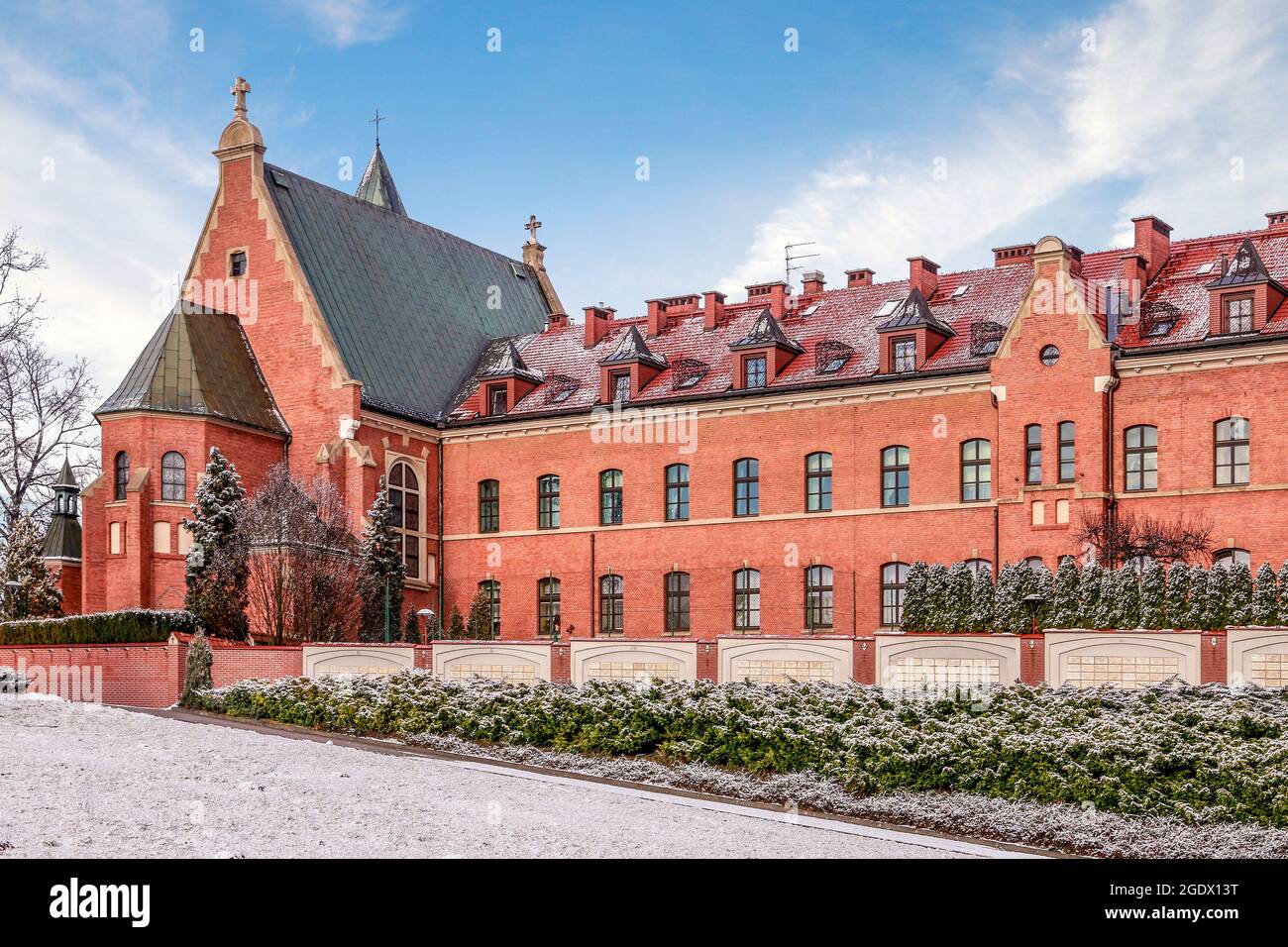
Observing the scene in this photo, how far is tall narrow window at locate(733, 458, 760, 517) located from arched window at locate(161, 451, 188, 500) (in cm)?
1430

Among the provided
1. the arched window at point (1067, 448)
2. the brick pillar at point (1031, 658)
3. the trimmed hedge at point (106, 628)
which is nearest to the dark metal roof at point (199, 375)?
the trimmed hedge at point (106, 628)

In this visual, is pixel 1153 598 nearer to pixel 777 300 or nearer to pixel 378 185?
pixel 777 300

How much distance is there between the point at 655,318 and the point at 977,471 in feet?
Result: 39.4

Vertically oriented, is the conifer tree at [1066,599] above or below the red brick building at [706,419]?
below

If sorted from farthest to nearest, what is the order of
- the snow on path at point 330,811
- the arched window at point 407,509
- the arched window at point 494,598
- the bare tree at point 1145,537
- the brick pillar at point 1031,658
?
the arched window at point 494,598
the arched window at point 407,509
the bare tree at point 1145,537
the brick pillar at point 1031,658
the snow on path at point 330,811

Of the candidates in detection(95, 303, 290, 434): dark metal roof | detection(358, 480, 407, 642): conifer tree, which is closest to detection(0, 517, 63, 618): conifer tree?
detection(95, 303, 290, 434): dark metal roof

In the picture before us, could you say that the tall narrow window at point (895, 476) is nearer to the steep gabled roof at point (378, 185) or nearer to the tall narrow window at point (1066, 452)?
the tall narrow window at point (1066, 452)

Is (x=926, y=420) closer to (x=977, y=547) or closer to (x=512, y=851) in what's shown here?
(x=977, y=547)

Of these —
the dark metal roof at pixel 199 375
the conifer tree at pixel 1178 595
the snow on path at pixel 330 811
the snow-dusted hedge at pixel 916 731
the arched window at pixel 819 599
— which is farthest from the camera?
the dark metal roof at pixel 199 375

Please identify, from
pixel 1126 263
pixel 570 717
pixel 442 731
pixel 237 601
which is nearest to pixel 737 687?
pixel 570 717

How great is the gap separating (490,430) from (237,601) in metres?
11.7

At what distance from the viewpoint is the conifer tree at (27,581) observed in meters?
45.2

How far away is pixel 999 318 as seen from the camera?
1666 inches

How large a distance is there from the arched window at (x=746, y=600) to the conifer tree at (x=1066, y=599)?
11705 mm
